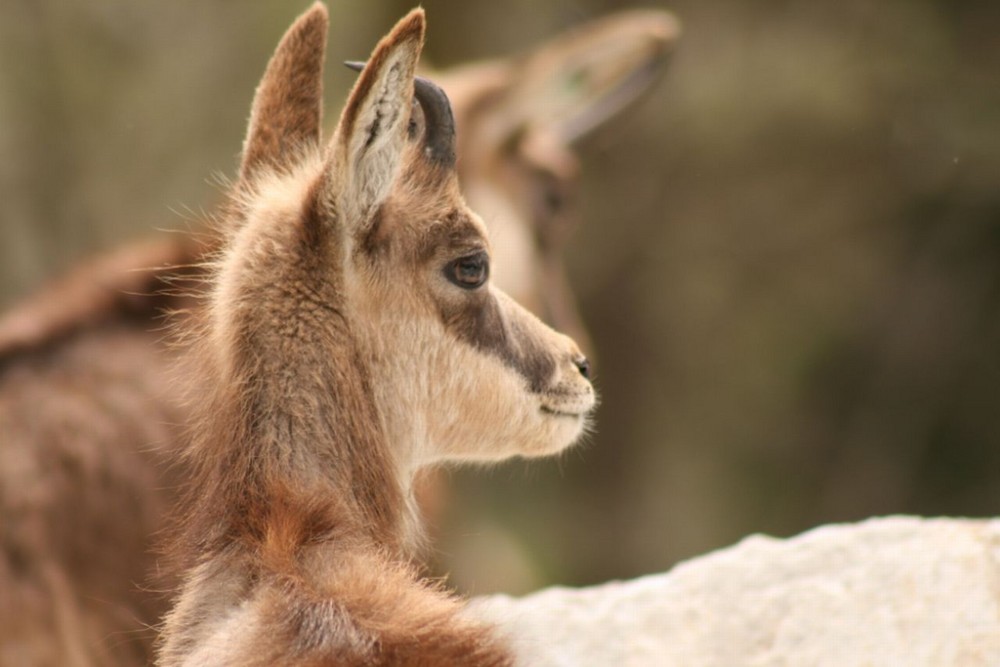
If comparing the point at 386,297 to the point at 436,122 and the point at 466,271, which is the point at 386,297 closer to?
the point at 466,271

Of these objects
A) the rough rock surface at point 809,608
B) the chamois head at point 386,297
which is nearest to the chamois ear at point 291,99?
the chamois head at point 386,297

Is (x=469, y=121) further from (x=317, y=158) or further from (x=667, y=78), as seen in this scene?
(x=317, y=158)

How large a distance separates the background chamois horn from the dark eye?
30cm

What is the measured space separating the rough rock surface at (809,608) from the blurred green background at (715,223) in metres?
6.54

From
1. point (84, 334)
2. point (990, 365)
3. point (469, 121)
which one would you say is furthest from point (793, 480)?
point (84, 334)

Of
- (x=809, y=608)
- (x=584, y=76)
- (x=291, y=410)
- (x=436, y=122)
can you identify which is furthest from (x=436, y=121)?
(x=584, y=76)

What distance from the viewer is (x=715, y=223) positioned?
13.6m

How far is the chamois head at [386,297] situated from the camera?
379 cm

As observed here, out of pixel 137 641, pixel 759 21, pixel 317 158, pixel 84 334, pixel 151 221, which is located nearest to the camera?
pixel 317 158

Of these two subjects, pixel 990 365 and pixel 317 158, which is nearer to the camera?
pixel 317 158

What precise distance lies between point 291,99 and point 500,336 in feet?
3.46

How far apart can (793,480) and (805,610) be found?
29.4ft

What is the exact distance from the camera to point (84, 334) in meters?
5.96

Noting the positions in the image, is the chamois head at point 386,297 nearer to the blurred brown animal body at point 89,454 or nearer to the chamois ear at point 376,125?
the chamois ear at point 376,125
